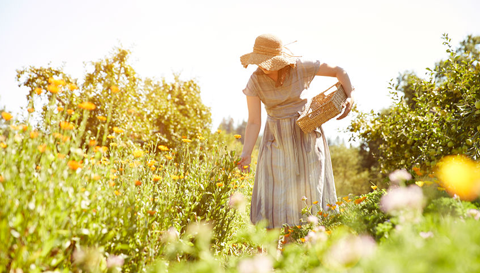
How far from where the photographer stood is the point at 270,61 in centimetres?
257

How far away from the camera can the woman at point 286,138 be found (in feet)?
8.86

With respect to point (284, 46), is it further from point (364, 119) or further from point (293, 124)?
point (364, 119)

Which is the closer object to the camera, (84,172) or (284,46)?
(84,172)

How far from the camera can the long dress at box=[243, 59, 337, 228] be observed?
107 inches

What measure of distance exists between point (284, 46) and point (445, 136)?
5.18 ft

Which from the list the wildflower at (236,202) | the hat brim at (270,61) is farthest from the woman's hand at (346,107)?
the wildflower at (236,202)

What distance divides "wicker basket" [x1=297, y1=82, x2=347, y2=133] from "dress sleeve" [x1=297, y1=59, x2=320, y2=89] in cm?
22

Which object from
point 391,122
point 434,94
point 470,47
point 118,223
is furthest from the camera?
point 470,47

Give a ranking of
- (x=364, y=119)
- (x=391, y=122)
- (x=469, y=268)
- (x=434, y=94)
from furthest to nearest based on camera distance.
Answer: (x=364, y=119), (x=391, y=122), (x=434, y=94), (x=469, y=268)

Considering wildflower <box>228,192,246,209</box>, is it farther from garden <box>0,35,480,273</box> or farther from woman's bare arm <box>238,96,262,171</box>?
woman's bare arm <box>238,96,262,171</box>

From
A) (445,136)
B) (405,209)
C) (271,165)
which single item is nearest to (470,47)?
(445,136)

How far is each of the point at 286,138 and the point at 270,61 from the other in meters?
0.67

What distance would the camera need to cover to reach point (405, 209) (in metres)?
1.23

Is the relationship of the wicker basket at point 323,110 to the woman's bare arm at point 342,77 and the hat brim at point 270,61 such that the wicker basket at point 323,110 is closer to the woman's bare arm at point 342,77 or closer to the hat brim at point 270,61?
the woman's bare arm at point 342,77
